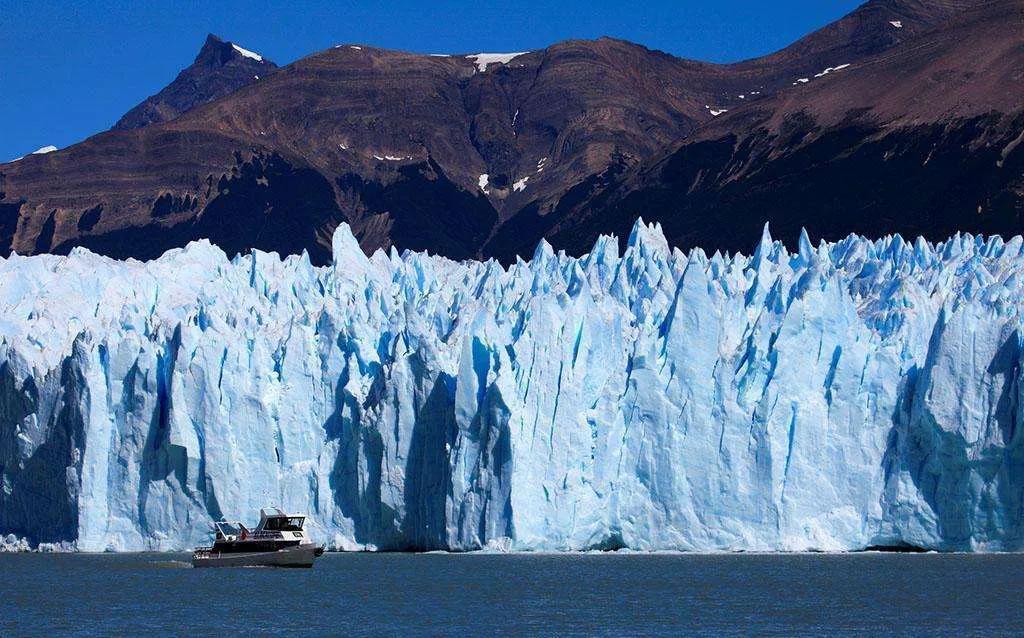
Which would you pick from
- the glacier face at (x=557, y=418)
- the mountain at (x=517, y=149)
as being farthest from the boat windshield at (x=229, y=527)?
the mountain at (x=517, y=149)

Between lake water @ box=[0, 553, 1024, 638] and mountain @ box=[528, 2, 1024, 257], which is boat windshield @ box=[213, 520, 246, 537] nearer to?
lake water @ box=[0, 553, 1024, 638]

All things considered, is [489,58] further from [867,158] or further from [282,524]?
[282,524]

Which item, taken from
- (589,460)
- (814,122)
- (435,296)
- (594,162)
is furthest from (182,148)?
(589,460)

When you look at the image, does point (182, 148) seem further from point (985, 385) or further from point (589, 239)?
point (985, 385)

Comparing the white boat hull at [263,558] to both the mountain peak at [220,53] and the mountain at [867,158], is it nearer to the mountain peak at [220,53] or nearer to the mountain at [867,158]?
the mountain at [867,158]

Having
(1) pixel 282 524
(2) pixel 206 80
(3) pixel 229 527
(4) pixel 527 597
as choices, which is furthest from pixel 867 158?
(2) pixel 206 80

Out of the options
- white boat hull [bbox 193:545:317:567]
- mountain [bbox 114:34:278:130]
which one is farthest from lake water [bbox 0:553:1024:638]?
mountain [bbox 114:34:278:130]
